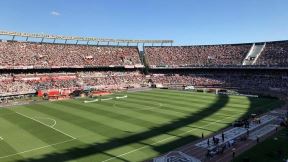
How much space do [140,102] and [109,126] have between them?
22132mm

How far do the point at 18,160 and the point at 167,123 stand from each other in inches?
870

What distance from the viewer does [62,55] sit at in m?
96.0

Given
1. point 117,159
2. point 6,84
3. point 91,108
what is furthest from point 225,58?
point 117,159

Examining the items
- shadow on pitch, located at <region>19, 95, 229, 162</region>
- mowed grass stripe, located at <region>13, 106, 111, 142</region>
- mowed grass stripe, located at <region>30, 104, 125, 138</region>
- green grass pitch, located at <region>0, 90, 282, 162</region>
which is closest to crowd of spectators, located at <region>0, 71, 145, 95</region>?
green grass pitch, located at <region>0, 90, 282, 162</region>

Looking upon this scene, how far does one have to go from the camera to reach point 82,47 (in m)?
106

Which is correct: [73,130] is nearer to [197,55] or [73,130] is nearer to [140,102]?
[140,102]

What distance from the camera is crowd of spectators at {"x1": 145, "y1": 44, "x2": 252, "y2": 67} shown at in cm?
10456

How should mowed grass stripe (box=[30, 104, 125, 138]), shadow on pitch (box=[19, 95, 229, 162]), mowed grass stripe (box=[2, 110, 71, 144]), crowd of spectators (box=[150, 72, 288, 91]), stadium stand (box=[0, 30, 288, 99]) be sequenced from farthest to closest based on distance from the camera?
crowd of spectators (box=[150, 72, 288, 91]), stadium stand (box=[0, 30, 288, 99]), mowed grass stripe (box=[30, 104, 125, 138]), mowed grass stripe (box=[2, 110, 71, 144]), shadow on pitch (box=[19, 95, 229, 162])

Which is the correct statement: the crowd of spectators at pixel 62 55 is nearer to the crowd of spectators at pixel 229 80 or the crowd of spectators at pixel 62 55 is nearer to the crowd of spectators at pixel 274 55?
Result: the crowd of spectators at pixel 229 80

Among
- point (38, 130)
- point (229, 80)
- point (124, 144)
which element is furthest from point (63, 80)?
point (124, 144)

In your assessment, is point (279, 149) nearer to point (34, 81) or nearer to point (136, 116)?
point (136, 116)

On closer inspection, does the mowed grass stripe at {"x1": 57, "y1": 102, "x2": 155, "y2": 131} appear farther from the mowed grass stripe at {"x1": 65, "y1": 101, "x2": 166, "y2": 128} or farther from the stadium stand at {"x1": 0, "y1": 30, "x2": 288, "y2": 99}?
the stadium stand at {"x1": 0, "y1": 30, "x2": 288, "y2": 99}

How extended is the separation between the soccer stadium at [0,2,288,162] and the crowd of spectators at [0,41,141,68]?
338 mm

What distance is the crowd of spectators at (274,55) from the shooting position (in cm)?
8950
